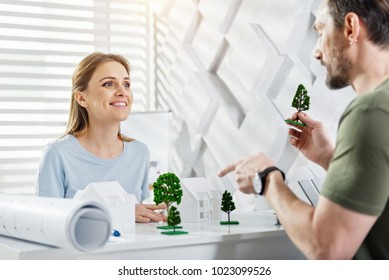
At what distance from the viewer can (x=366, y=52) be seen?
155 centimetres

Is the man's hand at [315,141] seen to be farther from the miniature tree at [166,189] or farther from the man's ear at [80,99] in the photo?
the man's ear at [80,99]

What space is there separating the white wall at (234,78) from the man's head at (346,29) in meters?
0.94

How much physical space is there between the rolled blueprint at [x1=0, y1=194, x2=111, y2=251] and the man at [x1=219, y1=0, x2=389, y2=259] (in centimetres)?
39

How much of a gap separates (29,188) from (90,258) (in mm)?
2231

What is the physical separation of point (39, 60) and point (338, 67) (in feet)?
8.06

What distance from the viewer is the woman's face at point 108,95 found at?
2.59m

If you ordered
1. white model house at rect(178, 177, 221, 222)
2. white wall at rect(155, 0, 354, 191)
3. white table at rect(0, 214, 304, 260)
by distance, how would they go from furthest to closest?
white wall at rect(155, 0, 354, 191)
white model house at rect(178, 177, 221, 222)
white table at rect(0, 214, 304, 260)

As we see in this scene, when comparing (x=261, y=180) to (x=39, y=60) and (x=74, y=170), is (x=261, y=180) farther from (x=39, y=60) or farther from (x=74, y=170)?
(x=39, y=60)

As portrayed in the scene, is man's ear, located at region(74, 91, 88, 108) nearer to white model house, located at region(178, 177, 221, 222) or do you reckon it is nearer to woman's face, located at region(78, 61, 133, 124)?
woman's face, located at region(78, 61, 133, 124)

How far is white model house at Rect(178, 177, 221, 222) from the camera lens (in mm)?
1980

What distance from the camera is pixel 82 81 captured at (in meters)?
2.68

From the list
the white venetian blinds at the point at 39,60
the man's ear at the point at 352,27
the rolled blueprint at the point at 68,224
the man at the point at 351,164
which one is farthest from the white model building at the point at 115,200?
the white venetian blinds at the point at 39,60

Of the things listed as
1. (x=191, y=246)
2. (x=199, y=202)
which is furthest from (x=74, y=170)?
(x=191, y=246)

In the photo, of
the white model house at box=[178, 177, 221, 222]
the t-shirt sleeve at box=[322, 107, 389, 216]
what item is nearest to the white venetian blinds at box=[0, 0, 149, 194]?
the white model house at box=[178, 177, 221, 222]
